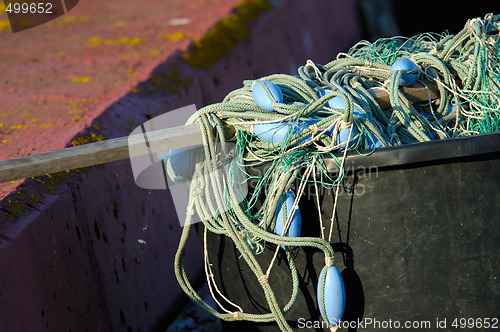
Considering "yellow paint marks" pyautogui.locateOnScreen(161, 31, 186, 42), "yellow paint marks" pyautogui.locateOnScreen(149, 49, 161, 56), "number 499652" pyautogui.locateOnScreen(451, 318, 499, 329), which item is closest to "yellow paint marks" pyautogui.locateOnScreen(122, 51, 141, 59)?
"yellow paint marks" pyautogui.locateOnScreen(149, 49, 161, 56)

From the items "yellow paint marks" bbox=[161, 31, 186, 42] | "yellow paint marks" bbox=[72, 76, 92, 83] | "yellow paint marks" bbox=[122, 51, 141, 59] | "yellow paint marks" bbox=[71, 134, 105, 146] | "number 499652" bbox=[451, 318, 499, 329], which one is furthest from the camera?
"yellow paint marks" bbox=[161, 31, 186, 42]

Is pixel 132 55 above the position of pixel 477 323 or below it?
above

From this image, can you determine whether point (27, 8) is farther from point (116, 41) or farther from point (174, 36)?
point (174, 36)

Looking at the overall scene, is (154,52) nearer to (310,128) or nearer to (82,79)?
(82,79)

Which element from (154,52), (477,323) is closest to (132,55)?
(154,52)

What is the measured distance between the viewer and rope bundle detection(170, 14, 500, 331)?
1561 mm

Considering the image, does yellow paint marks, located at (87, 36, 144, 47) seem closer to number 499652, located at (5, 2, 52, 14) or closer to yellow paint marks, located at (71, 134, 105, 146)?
number 499652, located at (5, 2, 52, 14)

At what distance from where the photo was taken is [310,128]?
155 centimetres

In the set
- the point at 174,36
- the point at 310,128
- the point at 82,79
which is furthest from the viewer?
the point at 174,36

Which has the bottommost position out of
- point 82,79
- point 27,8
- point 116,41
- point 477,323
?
point 477,323

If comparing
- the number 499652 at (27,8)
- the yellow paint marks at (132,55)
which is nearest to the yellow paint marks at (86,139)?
the yellow paint marks at (132,55)

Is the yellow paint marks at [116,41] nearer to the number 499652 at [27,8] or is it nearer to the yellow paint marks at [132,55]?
the yellow paint marks at [132,55]

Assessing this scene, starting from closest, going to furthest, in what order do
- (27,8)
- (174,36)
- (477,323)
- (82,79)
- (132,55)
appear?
(477,323) < (82,79) < (132,55) < (174,36) < (27,8)

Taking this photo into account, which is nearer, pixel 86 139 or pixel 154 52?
pixel 86 139
